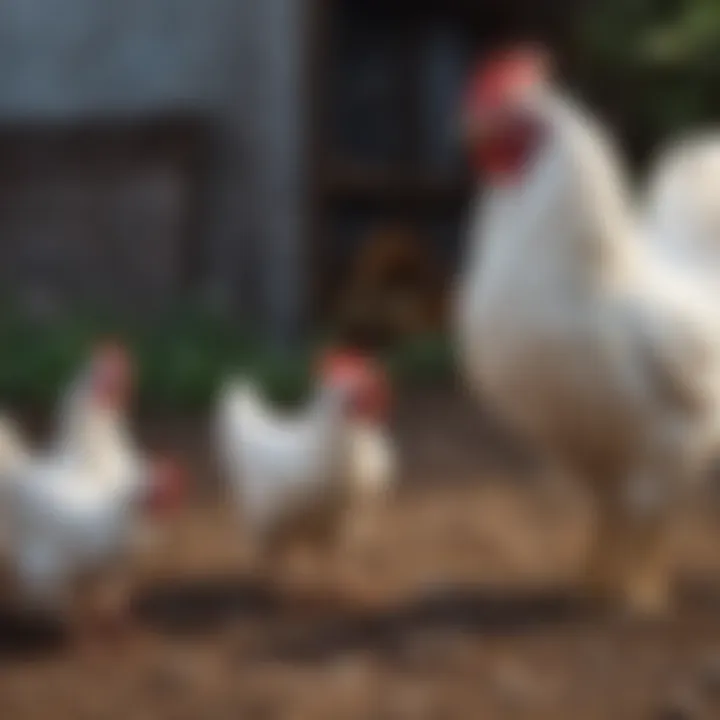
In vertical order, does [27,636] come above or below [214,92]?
below

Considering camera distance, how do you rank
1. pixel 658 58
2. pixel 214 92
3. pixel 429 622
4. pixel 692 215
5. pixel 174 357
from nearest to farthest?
pixel 429 622 < pixel 692 215 < pixel 658 58 < pixel 174 357 < pixel 214 92

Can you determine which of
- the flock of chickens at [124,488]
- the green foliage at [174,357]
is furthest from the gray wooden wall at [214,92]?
the flock of chickens at [124,488]

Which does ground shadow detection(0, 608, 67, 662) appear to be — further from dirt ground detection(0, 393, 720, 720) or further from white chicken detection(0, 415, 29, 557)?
white chicken detection(0, 415, 29, 557)

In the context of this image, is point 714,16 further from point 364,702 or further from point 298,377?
point 364,702

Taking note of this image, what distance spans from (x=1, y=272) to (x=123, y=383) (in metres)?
4.16

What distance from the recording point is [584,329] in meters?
2.96

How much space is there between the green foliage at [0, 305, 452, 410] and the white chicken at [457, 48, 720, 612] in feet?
8.42

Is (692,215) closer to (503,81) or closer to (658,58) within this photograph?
(503,81)

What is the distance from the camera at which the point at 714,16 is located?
5.56 meters

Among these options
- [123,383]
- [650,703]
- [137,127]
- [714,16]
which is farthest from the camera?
[137,127]

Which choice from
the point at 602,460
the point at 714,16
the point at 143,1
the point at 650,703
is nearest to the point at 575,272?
the point at 602,460

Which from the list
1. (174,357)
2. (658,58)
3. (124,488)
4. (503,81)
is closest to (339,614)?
(124,488)

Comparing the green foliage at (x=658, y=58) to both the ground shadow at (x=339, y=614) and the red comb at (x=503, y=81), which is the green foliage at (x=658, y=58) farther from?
the ground shadow at (x=339, y=614)

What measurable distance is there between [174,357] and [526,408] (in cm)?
312
